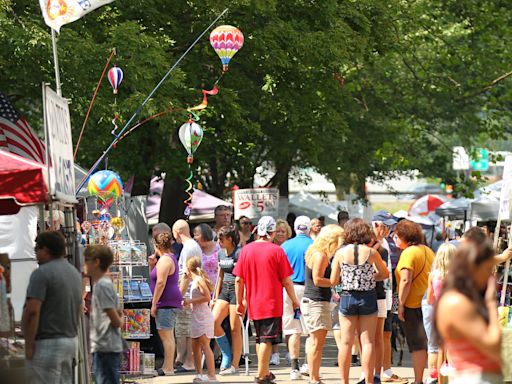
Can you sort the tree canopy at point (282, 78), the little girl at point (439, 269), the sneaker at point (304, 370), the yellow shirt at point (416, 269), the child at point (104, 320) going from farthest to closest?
the tree canopy at point (282, 78) → the sneaker at point (304, 370) → the yellow shirt at point (416, 269) → the little girl at point (439, 269) → the child at point (104, 320)

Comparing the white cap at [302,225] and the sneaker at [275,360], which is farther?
the sneaker at [275,360]

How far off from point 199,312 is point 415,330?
2528 millimetres

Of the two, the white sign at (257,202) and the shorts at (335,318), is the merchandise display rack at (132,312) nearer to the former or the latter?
the shorts at (335,318)

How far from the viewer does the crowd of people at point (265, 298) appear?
31.4 ft

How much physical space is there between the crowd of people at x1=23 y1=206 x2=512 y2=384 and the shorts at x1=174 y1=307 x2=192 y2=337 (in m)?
0.01

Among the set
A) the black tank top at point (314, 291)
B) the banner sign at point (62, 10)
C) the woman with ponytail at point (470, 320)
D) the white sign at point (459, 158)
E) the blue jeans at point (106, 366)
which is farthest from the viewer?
the white sign at point (459, 158)

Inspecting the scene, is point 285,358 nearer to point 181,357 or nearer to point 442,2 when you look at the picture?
point 181,357

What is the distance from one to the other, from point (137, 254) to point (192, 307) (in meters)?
1.52

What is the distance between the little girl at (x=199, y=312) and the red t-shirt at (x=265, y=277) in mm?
964

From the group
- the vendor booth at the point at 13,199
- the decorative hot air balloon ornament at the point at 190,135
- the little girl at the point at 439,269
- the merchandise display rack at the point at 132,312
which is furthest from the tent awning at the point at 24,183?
the decorative hot air balloon ornament at the point at 190,135

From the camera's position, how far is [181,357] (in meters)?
15.7

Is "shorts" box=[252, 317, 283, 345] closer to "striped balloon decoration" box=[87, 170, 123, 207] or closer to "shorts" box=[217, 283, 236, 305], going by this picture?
"shorts" box=[217, 283, 236, 305]

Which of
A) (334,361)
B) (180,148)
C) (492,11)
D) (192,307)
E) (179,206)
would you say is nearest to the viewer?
(192,307)

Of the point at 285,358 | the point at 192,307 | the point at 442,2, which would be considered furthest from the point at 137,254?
the point at 442,2
